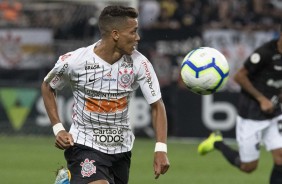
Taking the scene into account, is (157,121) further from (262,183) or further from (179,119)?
(179,119)

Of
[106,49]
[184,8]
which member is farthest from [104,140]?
[184,8]

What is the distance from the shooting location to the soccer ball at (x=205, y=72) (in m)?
7.45

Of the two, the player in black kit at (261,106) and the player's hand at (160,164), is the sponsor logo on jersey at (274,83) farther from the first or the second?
the player's hand at (160,164)

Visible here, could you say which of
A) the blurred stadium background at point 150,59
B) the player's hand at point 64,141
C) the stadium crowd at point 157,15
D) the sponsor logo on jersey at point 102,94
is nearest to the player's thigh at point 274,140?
the sponsor logo on jersey at point 102,94

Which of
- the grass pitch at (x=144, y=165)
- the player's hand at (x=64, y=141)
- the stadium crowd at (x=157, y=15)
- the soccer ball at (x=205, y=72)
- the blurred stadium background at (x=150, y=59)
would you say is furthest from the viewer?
the stadium crowd at (x=157, y=15)

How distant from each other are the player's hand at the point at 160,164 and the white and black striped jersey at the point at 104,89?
52 cm

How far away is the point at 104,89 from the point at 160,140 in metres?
0.67

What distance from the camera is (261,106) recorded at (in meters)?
9.93

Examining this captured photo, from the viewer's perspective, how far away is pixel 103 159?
23.5 feet

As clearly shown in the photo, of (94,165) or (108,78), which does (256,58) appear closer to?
(108,78)

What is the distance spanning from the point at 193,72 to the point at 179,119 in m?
10.1

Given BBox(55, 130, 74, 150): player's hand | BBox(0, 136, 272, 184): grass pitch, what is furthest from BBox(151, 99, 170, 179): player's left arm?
BBox(0, 136, 272, 184): grass pitch

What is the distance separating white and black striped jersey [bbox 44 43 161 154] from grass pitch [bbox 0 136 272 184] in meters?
4.37

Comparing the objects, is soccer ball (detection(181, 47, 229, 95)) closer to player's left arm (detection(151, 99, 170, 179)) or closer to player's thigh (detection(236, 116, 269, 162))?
player's left arm (detection(151, 99, 170, 179))
